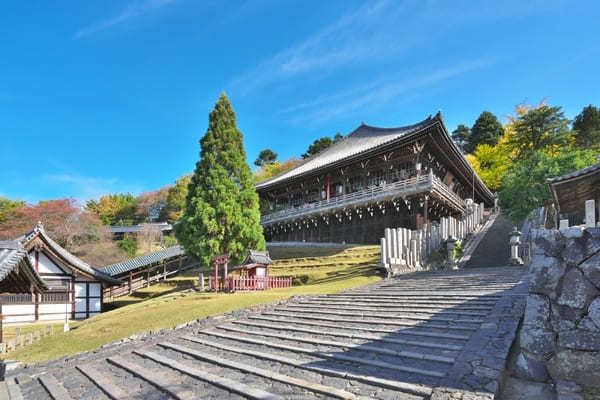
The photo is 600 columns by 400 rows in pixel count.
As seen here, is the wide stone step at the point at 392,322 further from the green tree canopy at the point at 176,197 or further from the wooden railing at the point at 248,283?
the green tree canopy at the point at 176,197

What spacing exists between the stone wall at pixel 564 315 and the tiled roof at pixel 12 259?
9.93m

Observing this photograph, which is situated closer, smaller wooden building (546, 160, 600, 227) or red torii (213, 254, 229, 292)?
smaller wooden building (546, 160, 600, 227)

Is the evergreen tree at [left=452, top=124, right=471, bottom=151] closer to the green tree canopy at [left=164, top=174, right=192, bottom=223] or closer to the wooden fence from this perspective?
the green tree canopy at [left=164, top=174, right=192, bottom=223]

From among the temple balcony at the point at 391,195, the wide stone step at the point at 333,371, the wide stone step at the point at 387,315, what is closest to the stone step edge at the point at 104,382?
the wide stone step at the point at 333,371

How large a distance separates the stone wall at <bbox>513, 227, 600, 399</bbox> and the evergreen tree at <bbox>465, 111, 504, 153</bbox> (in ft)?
172

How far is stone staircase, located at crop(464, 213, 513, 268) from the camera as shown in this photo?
16970mm

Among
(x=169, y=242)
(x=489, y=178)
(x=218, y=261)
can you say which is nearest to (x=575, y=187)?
(x=218, y=261)

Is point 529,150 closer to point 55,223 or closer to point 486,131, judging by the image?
point 486,131

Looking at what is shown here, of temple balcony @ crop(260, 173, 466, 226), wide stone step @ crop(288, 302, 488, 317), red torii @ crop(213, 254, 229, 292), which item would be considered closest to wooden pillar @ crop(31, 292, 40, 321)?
red torii @ crop(213, 254, 229, 292)

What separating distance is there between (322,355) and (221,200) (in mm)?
15173

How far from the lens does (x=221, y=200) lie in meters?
20.1

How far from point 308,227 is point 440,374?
26.3 meters

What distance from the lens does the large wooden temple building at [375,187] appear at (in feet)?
76.3

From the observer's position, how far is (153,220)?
2242 inches
